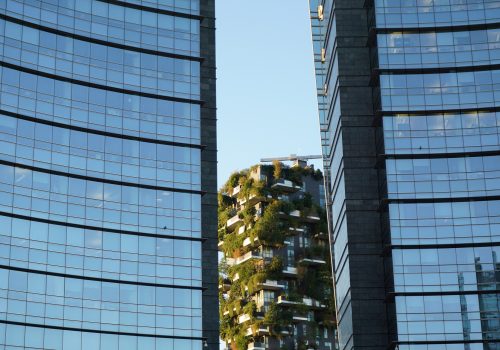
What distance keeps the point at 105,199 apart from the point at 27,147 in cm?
775

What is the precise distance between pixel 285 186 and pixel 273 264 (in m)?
12.4

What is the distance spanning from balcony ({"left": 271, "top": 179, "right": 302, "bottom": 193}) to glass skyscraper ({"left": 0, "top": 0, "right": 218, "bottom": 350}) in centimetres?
5643

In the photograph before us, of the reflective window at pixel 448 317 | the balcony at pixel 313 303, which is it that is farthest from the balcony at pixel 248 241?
the reflective window at pixel 448 317

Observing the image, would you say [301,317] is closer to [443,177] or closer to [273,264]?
[273,264]

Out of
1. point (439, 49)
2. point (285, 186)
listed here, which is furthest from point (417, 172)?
point (285, 186)

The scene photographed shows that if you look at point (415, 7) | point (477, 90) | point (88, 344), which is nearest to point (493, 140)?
point (477, 90)

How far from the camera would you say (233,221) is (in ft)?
515

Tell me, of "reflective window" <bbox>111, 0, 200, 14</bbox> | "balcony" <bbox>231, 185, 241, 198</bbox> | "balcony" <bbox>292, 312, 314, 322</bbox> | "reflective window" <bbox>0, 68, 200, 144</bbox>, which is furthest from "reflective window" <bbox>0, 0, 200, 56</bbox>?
"balcony" <bbox>231, 185, 241, 198</bbox>

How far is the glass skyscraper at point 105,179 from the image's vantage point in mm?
89562

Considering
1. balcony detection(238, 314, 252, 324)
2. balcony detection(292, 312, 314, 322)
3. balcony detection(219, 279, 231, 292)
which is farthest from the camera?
balcony detection(219, 279, 231, 292)

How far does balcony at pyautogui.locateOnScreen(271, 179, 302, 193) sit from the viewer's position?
156925 mm

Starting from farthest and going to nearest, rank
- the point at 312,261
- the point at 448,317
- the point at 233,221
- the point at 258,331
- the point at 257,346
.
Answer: the point at 233,221
the point at 312,261
the point at 257,346
the point at 258,331
the point at 448,317

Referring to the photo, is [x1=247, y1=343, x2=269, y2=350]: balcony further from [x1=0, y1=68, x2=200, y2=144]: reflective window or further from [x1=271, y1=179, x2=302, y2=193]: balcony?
[x1=0, y1=68, x2=200, y2=144]: reflective window

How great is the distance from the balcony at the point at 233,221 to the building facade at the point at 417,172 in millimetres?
53708
